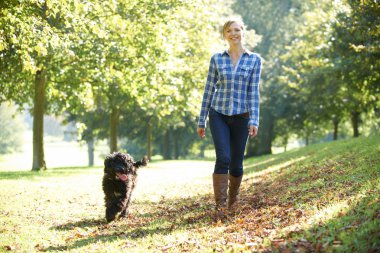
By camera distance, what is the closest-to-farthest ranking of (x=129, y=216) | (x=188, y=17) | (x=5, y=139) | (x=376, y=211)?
(x=376, y=211) < (x=129, y=216) < (x=188, y=17) < (x=5, y=139)

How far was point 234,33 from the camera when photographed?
6.54 metres

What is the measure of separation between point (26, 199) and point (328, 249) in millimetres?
7854

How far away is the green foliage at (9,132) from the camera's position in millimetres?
49188

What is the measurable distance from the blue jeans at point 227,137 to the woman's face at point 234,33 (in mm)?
1045

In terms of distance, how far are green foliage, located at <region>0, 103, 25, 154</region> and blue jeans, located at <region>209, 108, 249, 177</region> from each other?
45.4 m

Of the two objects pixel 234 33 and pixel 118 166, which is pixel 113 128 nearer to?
pixel 118 166

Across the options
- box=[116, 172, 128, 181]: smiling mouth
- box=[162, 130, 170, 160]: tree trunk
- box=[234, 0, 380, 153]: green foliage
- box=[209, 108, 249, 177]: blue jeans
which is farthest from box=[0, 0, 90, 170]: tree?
box=[162, 130, 170, 160]: tree trunk

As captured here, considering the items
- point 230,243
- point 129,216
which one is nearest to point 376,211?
point 230,243

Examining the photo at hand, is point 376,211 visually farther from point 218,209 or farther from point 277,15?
point 277,15

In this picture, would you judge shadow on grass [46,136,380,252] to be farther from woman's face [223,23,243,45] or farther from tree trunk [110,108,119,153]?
tree trunk [110,108,119,153]

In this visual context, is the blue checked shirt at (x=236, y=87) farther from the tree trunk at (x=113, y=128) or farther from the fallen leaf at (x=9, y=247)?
the tree trunk at (x=113, y=128)

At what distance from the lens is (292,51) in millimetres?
34312

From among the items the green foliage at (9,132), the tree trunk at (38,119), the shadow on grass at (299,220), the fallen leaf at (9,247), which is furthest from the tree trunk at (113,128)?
the green foliage at (9,132)

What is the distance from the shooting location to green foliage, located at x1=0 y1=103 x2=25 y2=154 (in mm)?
49188
